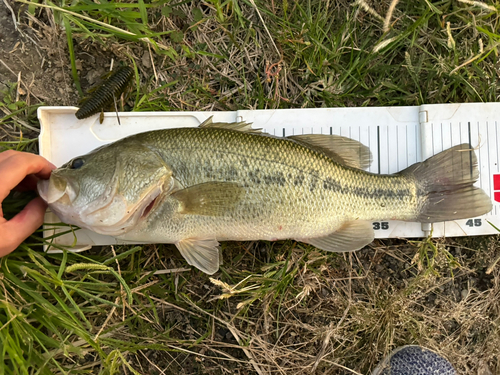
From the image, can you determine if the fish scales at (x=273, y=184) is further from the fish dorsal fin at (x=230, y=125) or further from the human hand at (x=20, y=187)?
the human hand at (x=20, y=187)

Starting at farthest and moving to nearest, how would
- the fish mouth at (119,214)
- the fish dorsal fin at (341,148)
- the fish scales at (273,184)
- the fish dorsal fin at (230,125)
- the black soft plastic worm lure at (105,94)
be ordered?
1. the black soft plastic worm lure at (105,94)
2. the fish dorsal fin at (341,148)
3. the fish dorsal fin at (230,125)
4. the fish scales at (273,184)
5. the fish mouth at (119,214)

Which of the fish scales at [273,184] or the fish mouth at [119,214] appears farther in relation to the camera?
the fish scales at [273,184]

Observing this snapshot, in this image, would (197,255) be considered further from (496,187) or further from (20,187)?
(496,187)

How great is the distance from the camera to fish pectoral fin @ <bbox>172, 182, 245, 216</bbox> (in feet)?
6.68

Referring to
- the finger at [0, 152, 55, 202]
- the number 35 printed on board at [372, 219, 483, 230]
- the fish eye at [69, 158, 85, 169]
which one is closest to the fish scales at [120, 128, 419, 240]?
the number 35 printed on board at [372, 219, 483, 230]

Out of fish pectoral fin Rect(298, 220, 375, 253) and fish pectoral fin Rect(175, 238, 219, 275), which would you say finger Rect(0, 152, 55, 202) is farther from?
fish pectoral fin Rect(298, 220, 375, 253)

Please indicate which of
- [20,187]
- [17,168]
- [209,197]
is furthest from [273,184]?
[20,187]

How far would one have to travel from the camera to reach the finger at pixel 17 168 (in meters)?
2.02

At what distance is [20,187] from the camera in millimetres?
2311

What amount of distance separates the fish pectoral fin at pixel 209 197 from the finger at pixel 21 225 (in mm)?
931

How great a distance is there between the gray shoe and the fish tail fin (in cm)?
100

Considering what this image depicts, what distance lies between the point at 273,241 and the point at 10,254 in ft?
5.87

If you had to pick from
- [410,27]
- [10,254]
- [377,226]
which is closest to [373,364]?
[377,226]

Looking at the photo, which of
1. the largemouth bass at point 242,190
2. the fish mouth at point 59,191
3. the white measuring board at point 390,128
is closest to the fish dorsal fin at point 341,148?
the largemouth bass at point 242,190
